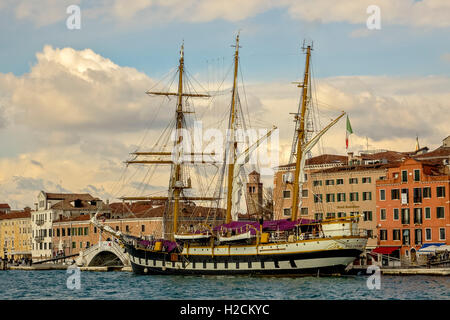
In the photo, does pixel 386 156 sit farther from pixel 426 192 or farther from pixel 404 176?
pixel 426 192

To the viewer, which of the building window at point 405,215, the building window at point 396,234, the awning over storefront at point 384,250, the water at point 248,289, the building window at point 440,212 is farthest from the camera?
the building window at point 396,234

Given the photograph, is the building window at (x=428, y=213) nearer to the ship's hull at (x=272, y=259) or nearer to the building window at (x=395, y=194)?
the building window at (x=395, y=194)

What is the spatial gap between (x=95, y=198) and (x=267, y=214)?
28.2m

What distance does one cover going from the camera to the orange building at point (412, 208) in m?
64.6

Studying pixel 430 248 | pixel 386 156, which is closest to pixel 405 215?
pixel 430 248

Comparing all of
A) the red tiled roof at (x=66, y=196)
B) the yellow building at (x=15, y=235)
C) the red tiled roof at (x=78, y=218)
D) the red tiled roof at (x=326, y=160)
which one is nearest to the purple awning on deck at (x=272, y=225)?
the red tiled roof at (x=326, y=160)

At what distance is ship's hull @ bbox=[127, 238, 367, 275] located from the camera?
51906mm

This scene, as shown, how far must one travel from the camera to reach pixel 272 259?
178 feet

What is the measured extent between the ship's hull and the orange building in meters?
13.2

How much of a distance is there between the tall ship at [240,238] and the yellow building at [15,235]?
53.2 metres

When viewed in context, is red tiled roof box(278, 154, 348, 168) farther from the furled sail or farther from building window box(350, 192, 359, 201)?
the furled sail

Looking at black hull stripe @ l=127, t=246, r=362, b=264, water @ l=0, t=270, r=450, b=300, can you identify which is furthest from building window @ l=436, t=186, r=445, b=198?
black hull stripe @ l=127, t=246, r=362, b=264

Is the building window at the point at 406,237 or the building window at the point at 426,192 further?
the building window at the point at 406,237
